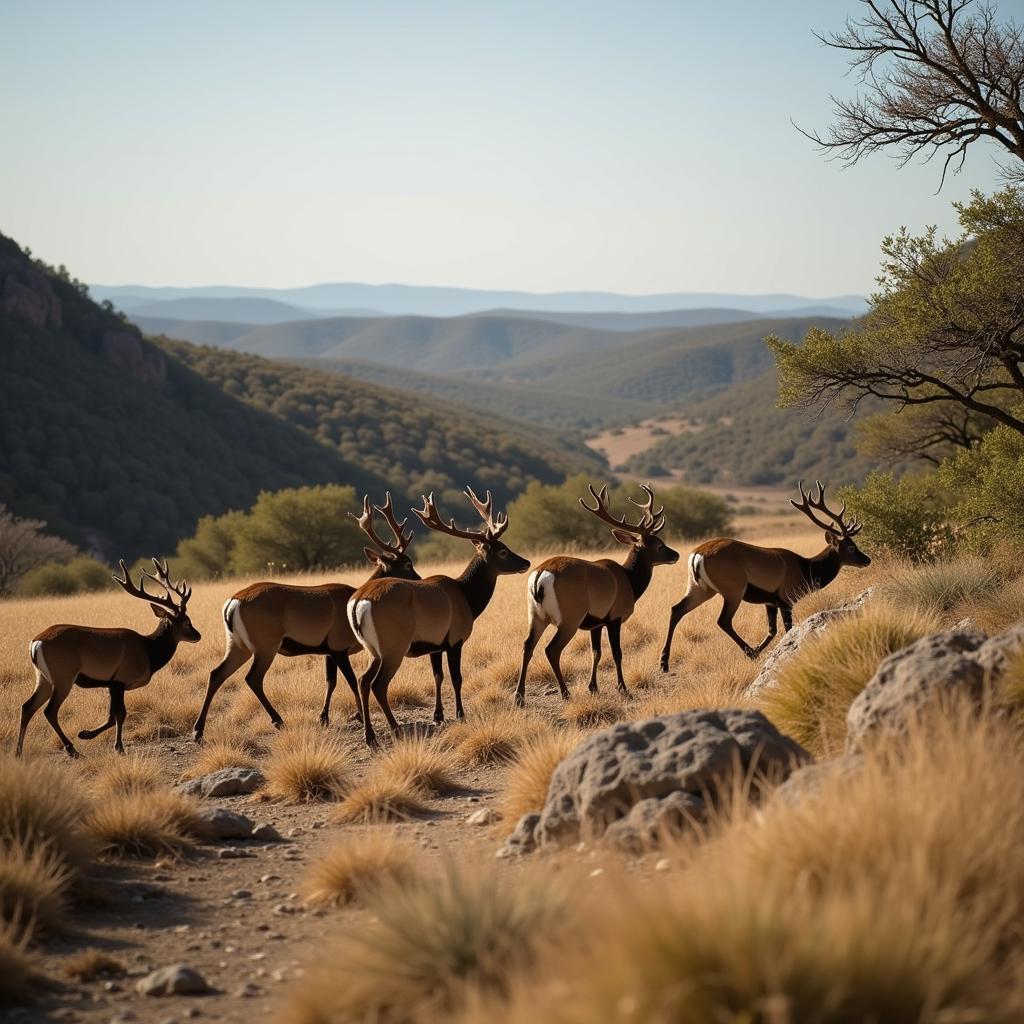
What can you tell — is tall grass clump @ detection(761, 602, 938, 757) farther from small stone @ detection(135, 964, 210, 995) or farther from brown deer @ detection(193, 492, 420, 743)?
brown deer @ detection(193, 492, 420, 743)

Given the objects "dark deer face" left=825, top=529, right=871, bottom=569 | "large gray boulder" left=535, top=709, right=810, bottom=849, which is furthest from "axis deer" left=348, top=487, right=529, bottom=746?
"dark deer face" left=825, top=529, right=871, bottom=569

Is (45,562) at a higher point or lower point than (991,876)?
lower

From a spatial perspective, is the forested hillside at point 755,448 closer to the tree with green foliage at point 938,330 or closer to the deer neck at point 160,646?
the tree with green foliage at point 938,330

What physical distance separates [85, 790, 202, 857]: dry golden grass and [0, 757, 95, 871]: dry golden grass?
310mm

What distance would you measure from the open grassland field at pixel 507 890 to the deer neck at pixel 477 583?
1621 millimetres

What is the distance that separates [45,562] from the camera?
126 ft

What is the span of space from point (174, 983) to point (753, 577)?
9.84 meters

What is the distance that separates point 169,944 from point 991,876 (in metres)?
4.00

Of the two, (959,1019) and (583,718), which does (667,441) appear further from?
(959,1019)

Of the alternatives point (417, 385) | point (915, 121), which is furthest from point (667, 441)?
point (915, 121)

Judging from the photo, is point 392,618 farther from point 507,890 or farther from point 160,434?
point 160,434

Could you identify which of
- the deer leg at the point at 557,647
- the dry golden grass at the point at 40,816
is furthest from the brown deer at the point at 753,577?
the dry golden grass at the point at 40,816

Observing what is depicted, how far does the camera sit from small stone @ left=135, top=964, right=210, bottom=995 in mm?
4738

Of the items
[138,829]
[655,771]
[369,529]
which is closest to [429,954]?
[655,771]
